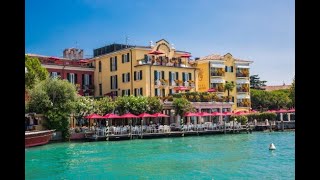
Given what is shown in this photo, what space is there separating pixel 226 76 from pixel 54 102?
1153 inches

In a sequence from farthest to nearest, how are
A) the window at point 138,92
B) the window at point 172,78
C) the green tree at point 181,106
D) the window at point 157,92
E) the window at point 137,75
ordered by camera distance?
1. the window at point 172,78
2. the window at point 157,92
3. the window at point 138,92
4. the window at point 137,75
5. the green tree at point 181,106

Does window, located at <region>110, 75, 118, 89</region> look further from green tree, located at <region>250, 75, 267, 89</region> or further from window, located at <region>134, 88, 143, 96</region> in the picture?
green tree, located at <region>250, 75, 267, 89</region>

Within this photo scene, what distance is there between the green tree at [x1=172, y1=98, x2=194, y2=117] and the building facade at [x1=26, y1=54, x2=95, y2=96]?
11.6 metres

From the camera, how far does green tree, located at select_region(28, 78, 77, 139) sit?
3828 cm

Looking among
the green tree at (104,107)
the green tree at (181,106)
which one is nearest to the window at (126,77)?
the green tree at (181,106)

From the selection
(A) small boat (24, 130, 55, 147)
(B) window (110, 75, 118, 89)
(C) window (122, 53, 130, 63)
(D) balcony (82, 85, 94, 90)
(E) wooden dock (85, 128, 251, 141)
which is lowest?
(E) wooden dock (85, 128, 251, 141)

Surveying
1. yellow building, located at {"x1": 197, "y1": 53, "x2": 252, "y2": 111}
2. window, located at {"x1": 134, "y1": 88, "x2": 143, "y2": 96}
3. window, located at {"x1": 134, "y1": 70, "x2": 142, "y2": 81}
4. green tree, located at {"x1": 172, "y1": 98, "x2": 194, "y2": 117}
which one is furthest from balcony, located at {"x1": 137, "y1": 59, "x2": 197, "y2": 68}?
green tree, located at {"x1": 172, "y1": 98, "x2": 194, "y2": 117}

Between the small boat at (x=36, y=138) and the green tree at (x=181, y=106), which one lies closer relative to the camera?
the small boat at (x=36, y=138)

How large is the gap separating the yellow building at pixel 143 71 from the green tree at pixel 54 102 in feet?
44.7

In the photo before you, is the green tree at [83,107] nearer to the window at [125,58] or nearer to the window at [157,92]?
the window at [157,92]

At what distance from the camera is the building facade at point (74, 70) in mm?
50875
